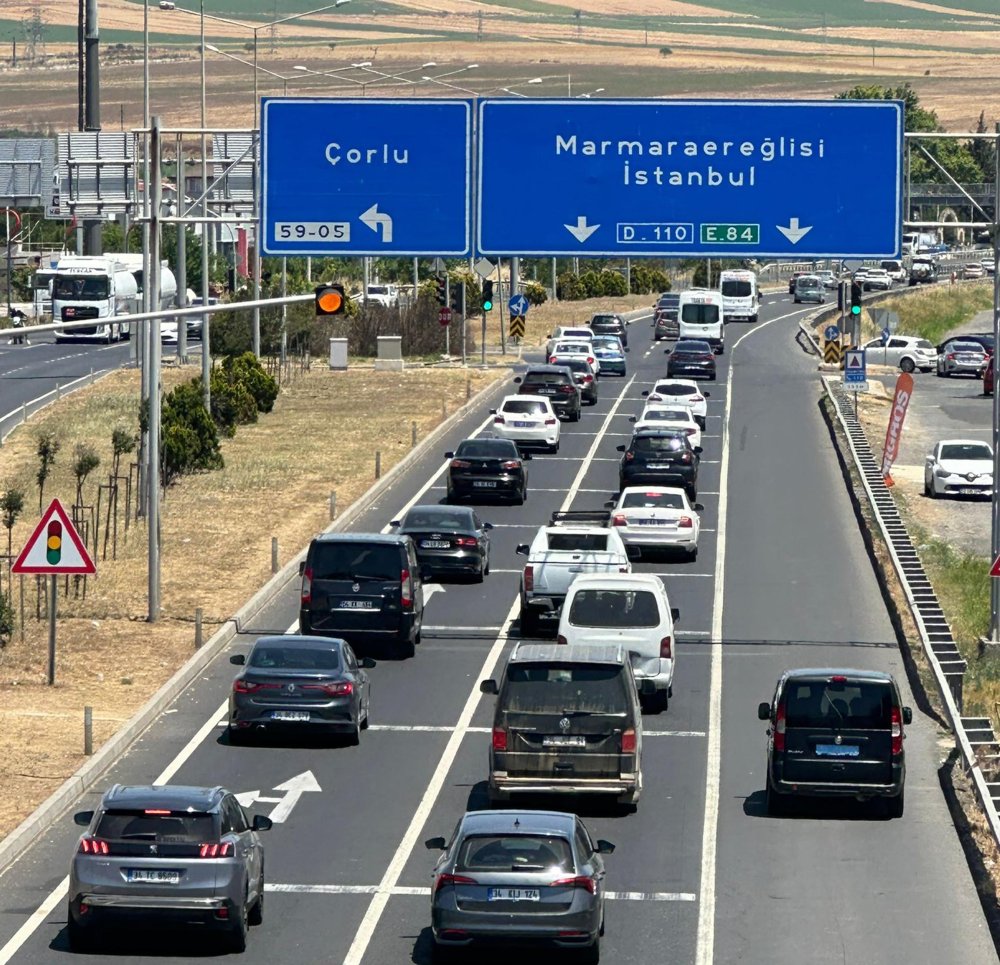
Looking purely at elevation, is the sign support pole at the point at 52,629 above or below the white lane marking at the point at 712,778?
above

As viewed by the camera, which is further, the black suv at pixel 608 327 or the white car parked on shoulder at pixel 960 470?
the black suv at pixel 608 327

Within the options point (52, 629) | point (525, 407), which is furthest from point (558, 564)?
point (525, 407)

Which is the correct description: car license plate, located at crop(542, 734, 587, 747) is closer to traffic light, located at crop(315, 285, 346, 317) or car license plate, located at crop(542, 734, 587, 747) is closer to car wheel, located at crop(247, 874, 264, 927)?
car wheel, located at crop(247, 874, 264, 927)

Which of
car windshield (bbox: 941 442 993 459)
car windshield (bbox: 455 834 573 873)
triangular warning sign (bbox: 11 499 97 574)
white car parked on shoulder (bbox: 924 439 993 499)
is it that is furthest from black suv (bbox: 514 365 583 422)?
car windshield (bbox: 455 834 573 873)

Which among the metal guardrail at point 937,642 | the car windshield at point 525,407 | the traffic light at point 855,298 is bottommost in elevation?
the metal guardrail at point 937,642

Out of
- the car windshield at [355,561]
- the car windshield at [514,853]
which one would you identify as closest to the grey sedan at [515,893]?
the car windshield at [514,853]

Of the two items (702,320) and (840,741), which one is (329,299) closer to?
(840,741)

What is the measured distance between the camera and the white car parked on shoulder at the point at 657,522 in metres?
43.8

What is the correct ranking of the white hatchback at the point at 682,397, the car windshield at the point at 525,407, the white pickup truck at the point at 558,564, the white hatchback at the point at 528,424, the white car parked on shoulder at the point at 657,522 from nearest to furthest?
1. the white pickup truck at the point at 558,564
2. the white car parked on shoulder at the point at 657,522
3. the white hatchback at the point at 528,424
4. the car windshield at the point at 525,407
5. the white hatchback at the point at 682,397

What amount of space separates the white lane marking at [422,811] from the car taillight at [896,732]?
210 inches

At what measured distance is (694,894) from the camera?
22.3 metres

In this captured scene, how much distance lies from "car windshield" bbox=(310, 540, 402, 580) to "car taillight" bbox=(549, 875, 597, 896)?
15892 mm

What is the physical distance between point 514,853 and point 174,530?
28402 mm

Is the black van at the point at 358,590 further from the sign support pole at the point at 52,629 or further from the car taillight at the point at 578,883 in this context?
the car taillight at the point at 578,883
